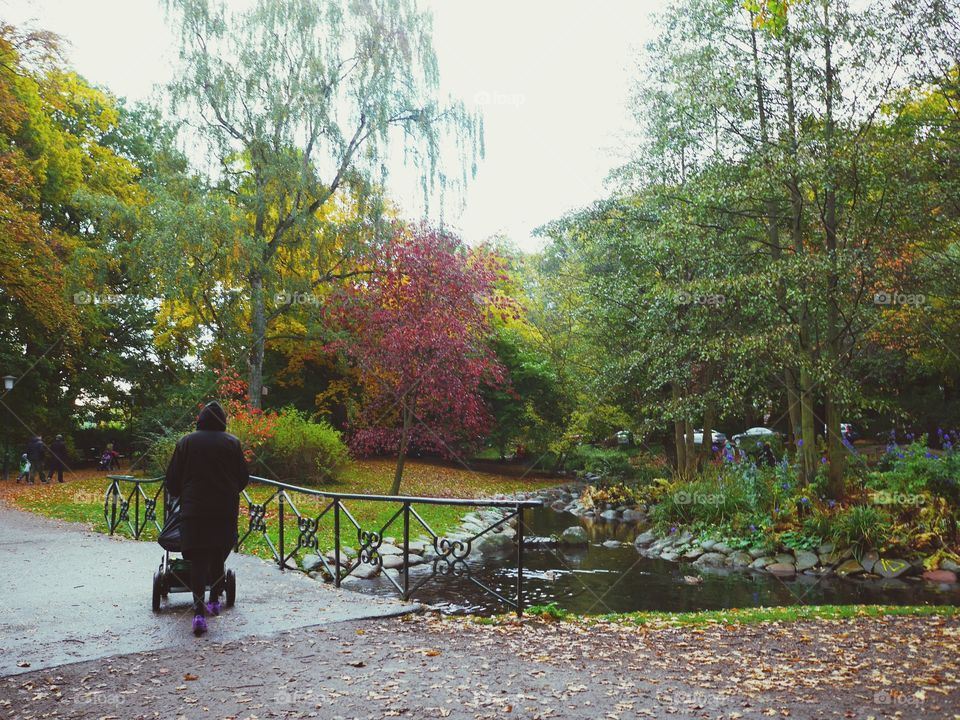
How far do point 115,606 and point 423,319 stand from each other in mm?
9969

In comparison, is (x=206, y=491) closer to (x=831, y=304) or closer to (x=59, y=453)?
(x=831, y=304)

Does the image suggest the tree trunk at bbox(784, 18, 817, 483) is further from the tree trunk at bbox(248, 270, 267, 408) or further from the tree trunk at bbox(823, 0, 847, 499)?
the tree trunk at bbox(248, 270, 267, 408)

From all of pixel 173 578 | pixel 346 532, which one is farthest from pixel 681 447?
pixel 173 578

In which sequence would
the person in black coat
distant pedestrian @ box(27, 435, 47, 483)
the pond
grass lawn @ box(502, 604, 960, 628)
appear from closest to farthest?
the person in black coat < grass lawn @ box(502, 604, 960, 628) < the pond < distant pedestrian @ box(27, 435, 47, 483)

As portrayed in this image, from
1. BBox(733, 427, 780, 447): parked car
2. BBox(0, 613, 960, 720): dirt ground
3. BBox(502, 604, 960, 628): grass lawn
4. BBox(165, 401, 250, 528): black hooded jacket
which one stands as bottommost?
BBox(502, 604, 960, 628): grass lawn

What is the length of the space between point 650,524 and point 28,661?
14195 mm

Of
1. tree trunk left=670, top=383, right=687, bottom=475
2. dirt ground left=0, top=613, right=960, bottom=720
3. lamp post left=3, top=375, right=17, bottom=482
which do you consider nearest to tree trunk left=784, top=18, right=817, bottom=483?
tree trunk left=670, top=383, right=687, bottom=475

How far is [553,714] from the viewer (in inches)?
159

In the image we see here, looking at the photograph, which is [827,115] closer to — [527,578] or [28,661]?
[527,578]

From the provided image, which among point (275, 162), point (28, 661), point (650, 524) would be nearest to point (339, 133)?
point (275, 162)

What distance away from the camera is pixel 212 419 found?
19.2ft

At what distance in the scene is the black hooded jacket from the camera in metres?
5.67

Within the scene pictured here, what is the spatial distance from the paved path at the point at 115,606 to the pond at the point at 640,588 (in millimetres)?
2380

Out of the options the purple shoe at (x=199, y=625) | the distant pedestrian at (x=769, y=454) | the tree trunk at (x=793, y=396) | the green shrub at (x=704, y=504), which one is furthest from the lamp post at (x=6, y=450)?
the distant pedestrian at (x=769, y=454)
